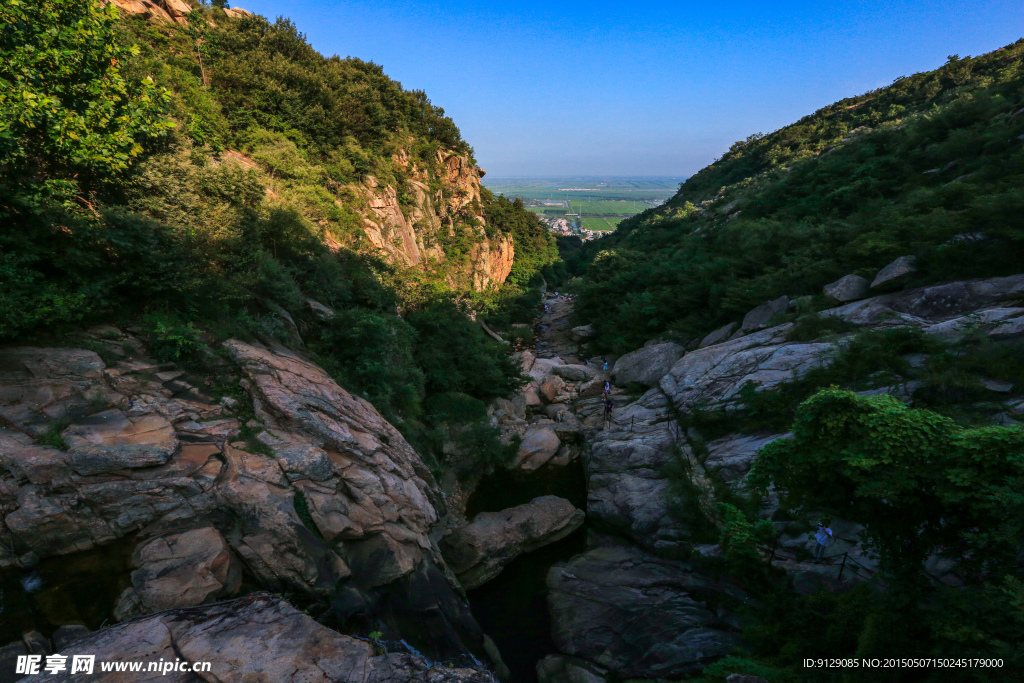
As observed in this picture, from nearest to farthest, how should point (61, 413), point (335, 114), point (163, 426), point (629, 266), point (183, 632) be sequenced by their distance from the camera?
point (183, 632), point (61, 413), point (163, 426), point (335, 114), point (629, 266)

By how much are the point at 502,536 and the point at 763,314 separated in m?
15.5

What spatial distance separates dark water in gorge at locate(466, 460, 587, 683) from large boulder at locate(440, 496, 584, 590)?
1.01ft

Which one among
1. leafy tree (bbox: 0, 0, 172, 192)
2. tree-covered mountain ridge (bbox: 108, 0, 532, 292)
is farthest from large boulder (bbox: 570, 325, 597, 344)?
leafy tree (bbox: 0, 0, 172, 192)

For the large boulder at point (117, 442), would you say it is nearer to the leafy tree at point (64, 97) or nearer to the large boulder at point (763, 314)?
the leafy tree at point (64, 97)

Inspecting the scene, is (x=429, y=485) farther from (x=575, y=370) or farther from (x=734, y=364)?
(x=575, y=370)

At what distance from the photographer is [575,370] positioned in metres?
→ 26.2

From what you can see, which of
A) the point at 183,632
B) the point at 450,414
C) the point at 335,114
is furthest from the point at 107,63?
the point at 335,114

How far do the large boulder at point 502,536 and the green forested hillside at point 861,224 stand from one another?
1362cm

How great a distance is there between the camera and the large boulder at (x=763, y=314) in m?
17.7

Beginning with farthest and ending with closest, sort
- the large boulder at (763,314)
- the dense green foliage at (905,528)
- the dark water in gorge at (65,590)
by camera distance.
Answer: the large boulder at (763,314), the dense green foliage at (905,528), the dark water in gorge at (65,590)

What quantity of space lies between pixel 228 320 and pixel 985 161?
28.8m

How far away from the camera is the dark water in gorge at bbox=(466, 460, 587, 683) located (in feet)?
34.9

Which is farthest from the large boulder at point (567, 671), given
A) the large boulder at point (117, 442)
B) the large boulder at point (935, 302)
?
Answer: the large boulder at point (935, 302)

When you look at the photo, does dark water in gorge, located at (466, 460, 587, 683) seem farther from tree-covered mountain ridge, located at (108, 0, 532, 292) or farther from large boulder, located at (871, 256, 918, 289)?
large boulder, located at (871, 256, 918, 289)
